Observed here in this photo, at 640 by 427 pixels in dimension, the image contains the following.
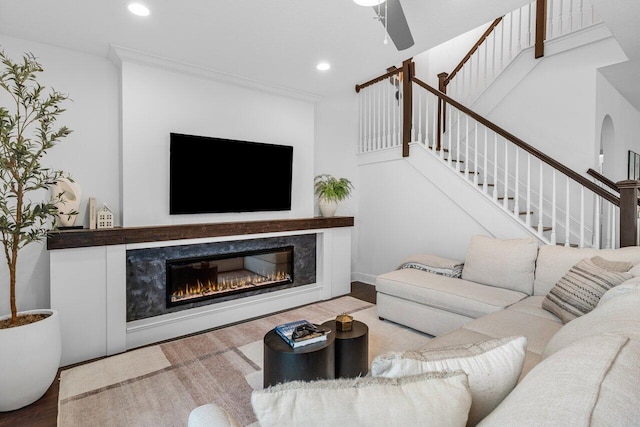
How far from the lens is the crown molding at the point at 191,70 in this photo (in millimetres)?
2992

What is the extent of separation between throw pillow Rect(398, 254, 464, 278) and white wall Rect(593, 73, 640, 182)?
6.52 ft

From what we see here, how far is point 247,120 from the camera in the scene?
3850 millimetres

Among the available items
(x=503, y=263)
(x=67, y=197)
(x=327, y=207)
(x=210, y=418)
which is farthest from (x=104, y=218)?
(x=503, y=263)

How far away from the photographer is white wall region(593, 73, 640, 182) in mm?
3711

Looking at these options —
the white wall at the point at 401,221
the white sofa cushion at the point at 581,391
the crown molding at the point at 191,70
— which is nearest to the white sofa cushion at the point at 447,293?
the white wall at the point at 401,221

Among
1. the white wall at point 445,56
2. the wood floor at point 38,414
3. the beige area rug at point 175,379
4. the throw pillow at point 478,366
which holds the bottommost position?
the wood floor at point 38,414

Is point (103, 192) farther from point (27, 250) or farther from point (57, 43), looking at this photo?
point (57, 43)

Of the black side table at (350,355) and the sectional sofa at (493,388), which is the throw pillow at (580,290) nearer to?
the sectional sofa at (493,388)

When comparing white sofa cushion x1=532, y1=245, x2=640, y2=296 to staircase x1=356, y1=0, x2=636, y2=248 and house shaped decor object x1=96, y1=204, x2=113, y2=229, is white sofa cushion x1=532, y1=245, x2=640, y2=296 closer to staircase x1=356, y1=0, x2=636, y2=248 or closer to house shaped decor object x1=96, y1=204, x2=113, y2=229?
staircase x1=356, y1=0, x2=636, y2=248

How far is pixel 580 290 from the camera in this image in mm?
2107

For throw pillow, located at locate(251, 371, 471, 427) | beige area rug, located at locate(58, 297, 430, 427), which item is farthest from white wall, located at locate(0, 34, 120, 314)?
throw pillow, located at locate(251, 371, 471, 427)

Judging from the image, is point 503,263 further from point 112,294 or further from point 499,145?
point 112,294

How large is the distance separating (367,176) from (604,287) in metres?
3.33

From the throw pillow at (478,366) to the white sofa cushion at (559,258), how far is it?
2.11 m
